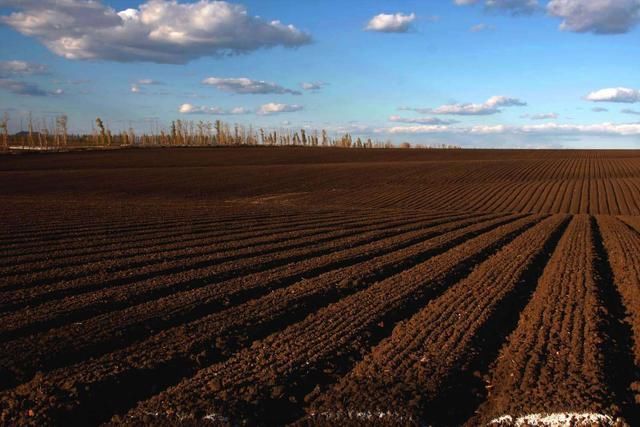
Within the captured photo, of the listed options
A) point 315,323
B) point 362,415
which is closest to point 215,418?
point 362,415

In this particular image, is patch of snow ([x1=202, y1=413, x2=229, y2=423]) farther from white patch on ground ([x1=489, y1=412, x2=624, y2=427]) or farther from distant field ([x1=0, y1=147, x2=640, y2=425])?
white patch on ground ([x1=489, y1=412, x2=624, y2=427])

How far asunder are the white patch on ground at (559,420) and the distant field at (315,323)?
2cm

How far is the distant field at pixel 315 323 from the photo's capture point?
563 centimetres

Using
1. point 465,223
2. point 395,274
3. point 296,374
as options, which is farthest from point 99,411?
point 465,223

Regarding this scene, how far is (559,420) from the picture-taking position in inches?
205

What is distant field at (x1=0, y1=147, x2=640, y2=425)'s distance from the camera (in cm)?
563

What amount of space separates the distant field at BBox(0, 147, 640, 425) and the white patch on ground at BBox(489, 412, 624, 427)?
0.06 ft

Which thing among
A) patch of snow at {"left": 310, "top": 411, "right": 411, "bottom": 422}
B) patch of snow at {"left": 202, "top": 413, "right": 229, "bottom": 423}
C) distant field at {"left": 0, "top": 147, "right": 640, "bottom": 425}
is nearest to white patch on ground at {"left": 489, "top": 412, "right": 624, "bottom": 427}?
distant field at {"left": 0, "top": 147, "right": 640, "bottom": 425}

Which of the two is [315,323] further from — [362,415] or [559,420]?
[559,420]

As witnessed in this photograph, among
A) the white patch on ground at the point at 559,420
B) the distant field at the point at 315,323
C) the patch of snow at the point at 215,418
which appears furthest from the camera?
the distant field at the point at 315,323

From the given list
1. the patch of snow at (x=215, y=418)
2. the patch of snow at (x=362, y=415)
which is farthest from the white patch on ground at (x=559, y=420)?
the patch of snow at (x=215, y=418)

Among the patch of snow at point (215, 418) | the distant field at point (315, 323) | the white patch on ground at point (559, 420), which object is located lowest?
the distant field at point (315, 323)

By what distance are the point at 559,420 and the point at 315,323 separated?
12.4ft

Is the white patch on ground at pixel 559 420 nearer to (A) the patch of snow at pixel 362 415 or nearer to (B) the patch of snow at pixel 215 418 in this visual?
(A) the patch of snow at pixel 362 415
